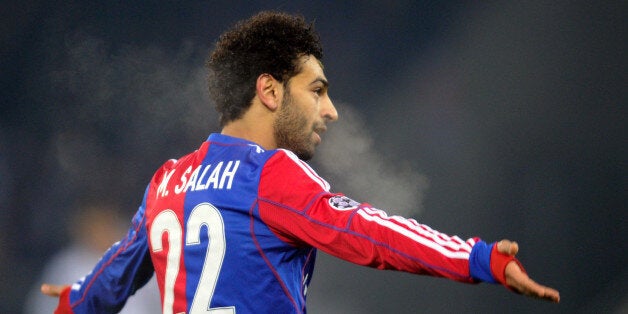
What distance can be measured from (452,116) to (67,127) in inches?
85.9

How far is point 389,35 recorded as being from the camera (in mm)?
3535

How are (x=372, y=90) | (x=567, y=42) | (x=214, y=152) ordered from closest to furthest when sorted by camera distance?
1. (x=214, y=152)
2. (x=567, y=42)
3. (x=372, y=90)

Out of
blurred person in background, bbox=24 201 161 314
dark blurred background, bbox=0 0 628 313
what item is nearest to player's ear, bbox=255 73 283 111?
dark blurred background, bbox=0 0 628 313

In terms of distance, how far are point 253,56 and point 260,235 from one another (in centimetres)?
55

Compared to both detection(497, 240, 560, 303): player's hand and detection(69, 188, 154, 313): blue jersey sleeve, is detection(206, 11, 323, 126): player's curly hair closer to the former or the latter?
detection(69, 188, 154, 313): blue jersey sleeve

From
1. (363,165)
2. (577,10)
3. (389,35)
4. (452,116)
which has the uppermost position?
(577,10)

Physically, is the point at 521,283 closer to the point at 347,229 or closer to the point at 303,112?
the point at 347,229

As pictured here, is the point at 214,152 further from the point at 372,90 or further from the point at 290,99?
the point at 372,90

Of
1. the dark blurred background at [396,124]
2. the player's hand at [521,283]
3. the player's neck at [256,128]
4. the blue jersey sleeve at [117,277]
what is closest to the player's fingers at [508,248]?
the player's hand at [521,283]

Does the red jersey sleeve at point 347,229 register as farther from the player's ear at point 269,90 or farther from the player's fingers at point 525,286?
the player's ear at point 269,90

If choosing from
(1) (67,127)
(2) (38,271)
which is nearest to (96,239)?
(2) (38,271)

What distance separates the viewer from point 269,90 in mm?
1664

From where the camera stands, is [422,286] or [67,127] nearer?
[422,286]

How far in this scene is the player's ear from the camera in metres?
1.65
